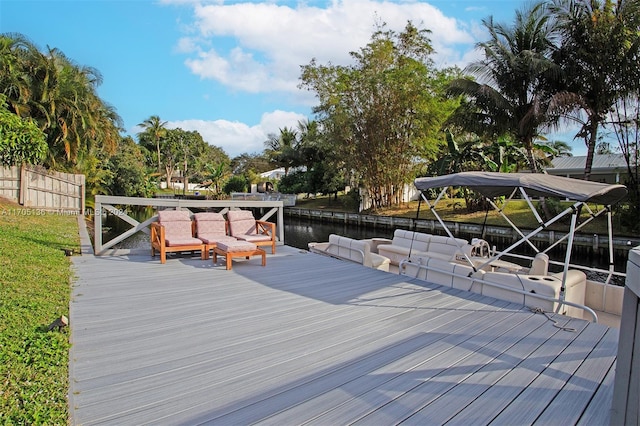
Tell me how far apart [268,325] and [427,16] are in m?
22.3

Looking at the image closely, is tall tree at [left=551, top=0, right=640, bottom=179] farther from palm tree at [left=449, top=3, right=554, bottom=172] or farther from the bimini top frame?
the bimini top frame

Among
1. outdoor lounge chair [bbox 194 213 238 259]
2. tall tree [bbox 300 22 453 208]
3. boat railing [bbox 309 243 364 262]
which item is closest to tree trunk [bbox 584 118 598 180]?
tall tree [bbox 300 22 453 208]

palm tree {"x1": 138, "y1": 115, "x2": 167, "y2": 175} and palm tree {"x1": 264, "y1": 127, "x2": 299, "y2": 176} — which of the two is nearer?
palm tree {"x1": 264, "y1": 127, "x2": 299, "y2": 176}

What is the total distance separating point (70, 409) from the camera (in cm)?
228

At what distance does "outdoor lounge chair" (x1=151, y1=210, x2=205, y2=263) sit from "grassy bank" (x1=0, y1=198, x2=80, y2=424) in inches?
57.1

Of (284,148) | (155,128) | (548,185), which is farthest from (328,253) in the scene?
(155,128)

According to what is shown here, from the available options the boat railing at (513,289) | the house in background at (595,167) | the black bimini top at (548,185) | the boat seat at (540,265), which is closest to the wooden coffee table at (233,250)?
the boat railing at (513,289)

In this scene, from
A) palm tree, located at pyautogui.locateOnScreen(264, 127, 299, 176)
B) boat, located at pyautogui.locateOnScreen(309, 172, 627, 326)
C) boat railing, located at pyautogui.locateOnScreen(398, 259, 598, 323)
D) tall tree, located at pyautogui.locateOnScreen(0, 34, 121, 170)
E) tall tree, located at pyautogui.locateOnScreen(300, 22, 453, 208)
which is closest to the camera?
boat railing, located at pyautogui.locateOnScreen(398, 259, 598, 323)

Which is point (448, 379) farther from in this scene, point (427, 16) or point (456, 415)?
point (427, 16)

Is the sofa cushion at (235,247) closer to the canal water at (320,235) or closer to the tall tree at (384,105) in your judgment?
the canal water at (320,235)

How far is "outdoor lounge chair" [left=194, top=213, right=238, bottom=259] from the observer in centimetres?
734

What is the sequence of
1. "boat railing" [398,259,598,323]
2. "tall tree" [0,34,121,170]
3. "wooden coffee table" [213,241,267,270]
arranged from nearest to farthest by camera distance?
1. "boat railing" [398,259,598,323]
2. "wooden coffee table" [213,241,267,270]
3. "tall tree" [0,34,121,170]

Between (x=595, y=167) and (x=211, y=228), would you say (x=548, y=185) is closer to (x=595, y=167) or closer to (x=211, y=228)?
(x=211, y=228)

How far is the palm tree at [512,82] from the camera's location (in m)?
16.0
